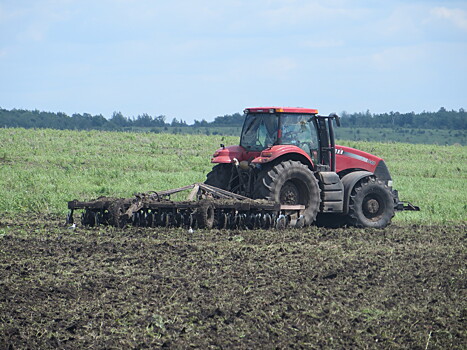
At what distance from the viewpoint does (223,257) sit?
10547 mm

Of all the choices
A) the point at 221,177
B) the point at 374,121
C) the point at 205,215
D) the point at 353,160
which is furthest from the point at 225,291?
the point at 374,121

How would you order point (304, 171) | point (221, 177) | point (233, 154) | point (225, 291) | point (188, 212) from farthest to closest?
point (221, 177)
point (233, 154)
point (304, 171)
point (188, 212)
point (225, 291)

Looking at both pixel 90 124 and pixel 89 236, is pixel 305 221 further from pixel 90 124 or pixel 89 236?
pixel 90 124

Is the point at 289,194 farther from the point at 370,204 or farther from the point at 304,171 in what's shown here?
the point at 370,204

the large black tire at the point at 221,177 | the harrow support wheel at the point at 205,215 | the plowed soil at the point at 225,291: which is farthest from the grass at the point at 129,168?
the plowed soil at the point at 225,291

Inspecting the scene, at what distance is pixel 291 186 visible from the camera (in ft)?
46.0

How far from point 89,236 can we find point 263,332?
5.86 meters

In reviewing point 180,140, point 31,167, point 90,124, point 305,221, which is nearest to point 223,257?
point 305,221

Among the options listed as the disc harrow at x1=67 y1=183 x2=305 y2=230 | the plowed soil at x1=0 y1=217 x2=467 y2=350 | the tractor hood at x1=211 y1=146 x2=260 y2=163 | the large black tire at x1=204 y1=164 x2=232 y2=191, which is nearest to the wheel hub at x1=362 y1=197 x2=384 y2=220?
the disc harrow at x1=67 y1=183 x2=305 y2=230

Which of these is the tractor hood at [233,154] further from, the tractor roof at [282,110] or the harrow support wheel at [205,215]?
the harrow support wheel at [205,215]

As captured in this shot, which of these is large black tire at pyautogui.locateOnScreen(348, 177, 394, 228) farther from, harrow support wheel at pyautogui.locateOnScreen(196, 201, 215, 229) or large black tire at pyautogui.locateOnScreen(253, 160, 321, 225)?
harrow support wheel at pyautogui.locateOnScreen(196, 201, 215, 229)

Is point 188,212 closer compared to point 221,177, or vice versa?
point 188,212

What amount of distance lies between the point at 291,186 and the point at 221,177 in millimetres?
1614

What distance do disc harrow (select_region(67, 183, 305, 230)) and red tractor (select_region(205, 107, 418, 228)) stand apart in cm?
39
